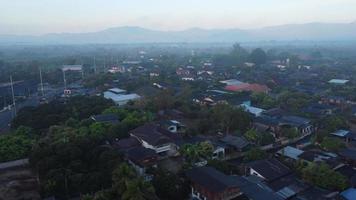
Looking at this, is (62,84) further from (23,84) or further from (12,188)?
(12,188)

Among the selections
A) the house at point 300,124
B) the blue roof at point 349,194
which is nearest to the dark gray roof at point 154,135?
the house at point 300,124

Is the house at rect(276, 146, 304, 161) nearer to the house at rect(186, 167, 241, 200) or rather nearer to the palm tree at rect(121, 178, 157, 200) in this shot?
A: the house at rect(186, 167, 241, 200)

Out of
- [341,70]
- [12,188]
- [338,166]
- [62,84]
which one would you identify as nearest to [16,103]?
[62,84]

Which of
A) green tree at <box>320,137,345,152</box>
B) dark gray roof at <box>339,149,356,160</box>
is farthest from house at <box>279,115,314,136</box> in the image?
dark gray roof at <box>339,149,356,160</box>

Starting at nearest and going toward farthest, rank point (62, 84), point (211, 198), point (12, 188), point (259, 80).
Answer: point (211, 198) → point (12, 188) → point (259, 80) → point (62, 84)

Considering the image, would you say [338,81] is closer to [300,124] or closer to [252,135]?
[300,124]

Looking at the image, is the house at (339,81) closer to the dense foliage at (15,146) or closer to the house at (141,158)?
the house at (141,158)
